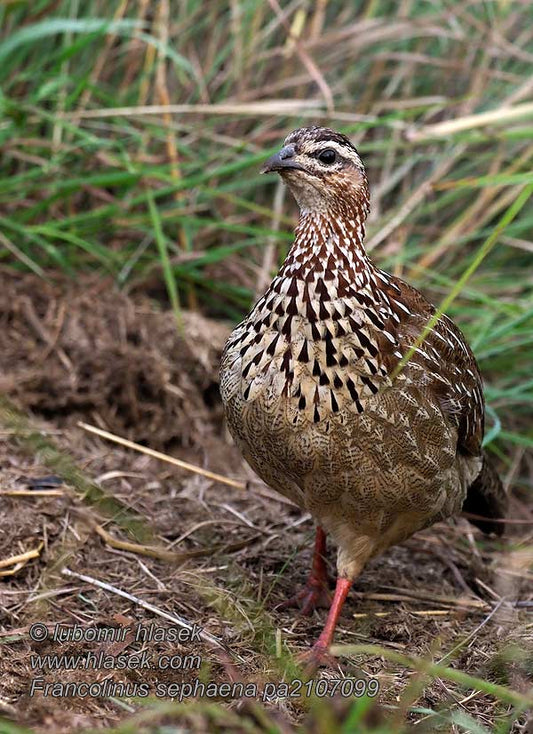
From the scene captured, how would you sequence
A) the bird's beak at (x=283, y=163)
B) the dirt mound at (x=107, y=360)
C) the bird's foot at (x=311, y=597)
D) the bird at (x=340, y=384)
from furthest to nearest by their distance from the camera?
the dirt mound at (x=107, y=360), the bird's foot at (x=311, y=597), the bird's beak at (x=283, y=163), the bird at (x=340, y=384)

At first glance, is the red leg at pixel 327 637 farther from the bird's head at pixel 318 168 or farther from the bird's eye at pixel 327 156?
the bird's eye at pixel 327 156

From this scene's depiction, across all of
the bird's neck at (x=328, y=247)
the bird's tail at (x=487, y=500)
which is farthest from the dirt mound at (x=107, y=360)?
the bird's neck at (x=328, y=247)

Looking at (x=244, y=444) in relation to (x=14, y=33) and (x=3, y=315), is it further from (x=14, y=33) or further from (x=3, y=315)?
(x=14, y=33)

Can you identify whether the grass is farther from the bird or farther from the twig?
the bird

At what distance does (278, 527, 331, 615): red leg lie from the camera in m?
3.72

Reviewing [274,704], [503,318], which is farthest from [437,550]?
[274,704]

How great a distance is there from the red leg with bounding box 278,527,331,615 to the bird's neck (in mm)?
1070

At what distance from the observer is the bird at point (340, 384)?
10.3 feet

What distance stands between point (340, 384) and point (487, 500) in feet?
4.32

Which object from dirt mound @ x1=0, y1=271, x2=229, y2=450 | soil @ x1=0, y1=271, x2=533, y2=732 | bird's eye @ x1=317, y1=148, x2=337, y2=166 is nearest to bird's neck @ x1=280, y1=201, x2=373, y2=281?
bird's eye @ x1=317, y1=148, x2=337, y2=166

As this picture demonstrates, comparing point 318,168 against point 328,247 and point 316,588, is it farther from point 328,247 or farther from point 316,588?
point 316,588

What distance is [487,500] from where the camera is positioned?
4.14 m

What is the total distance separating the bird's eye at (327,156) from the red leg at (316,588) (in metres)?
1.35

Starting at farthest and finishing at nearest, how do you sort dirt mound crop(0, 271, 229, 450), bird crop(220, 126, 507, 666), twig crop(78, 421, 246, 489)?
dirt mound crop(0, 271, 229, 450)
twig crop(78, 421, 246, 489)
bird crop(220, 126, 507, 666)
